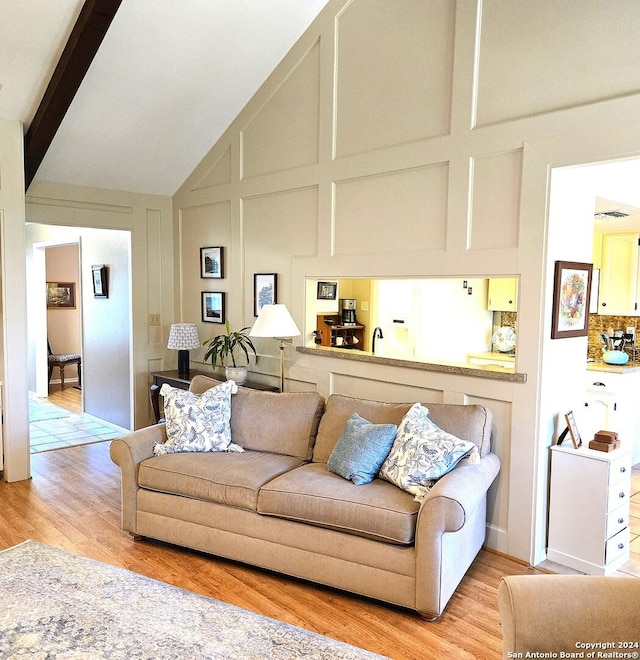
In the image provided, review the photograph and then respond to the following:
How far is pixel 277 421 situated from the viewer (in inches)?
147

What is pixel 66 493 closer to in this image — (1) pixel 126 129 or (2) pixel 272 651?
(2) pixel 272 651

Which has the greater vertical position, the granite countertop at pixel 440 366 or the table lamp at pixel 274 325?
the table lamp at pixel 274 325

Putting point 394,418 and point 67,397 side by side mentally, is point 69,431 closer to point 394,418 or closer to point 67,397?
point 67,397

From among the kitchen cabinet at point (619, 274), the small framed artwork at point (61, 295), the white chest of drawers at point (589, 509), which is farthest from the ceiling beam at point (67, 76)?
the kitchen cabinet at point (619, 274)

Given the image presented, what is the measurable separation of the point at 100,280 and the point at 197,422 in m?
3.26

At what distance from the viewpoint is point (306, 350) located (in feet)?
14.8

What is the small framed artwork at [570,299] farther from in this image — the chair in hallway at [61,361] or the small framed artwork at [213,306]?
the chair in hallway at [61,361]

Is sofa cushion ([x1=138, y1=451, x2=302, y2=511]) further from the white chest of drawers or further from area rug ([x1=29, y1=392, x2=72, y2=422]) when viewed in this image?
area rug ([x1=29, y1=392, x2=72, y2=422])

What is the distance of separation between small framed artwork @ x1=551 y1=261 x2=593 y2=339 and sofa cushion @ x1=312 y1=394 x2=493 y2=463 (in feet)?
2.11

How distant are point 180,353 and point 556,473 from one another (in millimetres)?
3574

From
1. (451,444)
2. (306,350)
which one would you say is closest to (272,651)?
(451,444)

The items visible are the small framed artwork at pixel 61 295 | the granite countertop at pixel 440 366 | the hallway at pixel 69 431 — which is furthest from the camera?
the small framed artwork at pixel 61 295

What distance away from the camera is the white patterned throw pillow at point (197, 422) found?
142 inches

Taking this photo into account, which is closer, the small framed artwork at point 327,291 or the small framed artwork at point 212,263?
the small framed artwork at point 327,291
